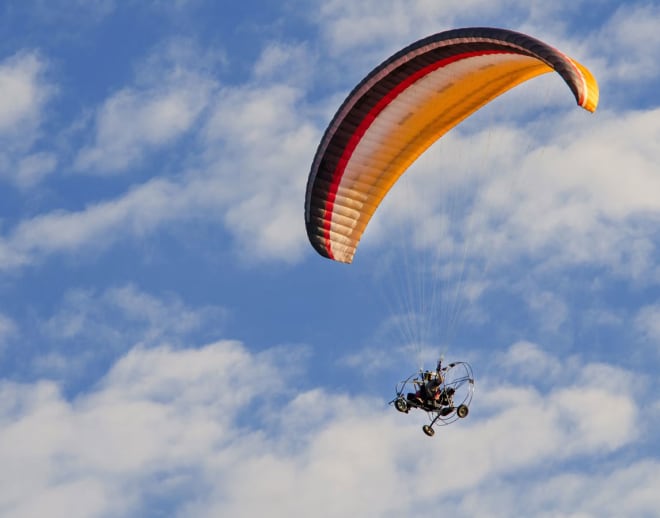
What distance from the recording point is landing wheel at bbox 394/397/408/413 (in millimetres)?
43188

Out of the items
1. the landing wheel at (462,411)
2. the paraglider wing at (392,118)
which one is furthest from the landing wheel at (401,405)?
the paraglider wing at (392,118)

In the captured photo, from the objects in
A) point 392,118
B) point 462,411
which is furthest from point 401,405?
point 392,118

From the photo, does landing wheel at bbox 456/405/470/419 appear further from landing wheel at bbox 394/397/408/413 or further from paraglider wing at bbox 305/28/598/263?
paraglider wing at bbox 305/28/598/263

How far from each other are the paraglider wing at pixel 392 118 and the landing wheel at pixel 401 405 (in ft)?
15.2

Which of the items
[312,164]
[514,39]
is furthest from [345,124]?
[514,39]

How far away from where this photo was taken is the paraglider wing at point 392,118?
4322 cm

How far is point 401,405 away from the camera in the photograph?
43219mm

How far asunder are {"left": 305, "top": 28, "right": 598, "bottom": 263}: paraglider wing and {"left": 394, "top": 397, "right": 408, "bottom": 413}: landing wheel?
4.65m

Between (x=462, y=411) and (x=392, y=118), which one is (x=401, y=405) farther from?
(x=392, y=118)

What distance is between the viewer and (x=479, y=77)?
44.6 meters

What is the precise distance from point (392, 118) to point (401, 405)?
719 centimetres

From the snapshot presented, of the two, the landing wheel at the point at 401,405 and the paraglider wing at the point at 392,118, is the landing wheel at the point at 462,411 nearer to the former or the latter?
the landing wheel at the point at 401,405

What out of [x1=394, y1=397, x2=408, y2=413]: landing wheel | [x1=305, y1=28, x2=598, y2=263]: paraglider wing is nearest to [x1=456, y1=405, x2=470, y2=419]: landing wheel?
[x1=394, y1=397, x2=408, y2=413]: landing wheel

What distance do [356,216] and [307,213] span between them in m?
1.55
